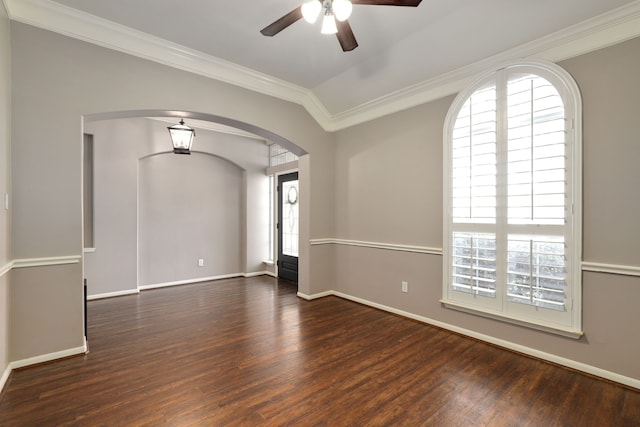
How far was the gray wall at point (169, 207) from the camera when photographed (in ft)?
14.9

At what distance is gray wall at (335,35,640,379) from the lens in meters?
2.28

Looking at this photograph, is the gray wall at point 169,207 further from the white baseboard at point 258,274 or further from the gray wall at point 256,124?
the gray wall at point 256,124

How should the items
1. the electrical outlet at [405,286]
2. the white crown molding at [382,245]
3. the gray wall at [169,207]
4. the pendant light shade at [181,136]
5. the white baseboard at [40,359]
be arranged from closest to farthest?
the white baseboard at [40,359], the white crown molding at [382,245], the electrical outlet at [405,286], the pendant light shade at [181,136], the gray wall at [169,207]

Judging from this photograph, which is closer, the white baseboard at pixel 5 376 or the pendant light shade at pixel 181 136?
the white baseboard at pixel 5 376

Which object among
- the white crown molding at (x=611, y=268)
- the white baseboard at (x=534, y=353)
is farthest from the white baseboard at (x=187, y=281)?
the white crown molding at (x=611, y=268)

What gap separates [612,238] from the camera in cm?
234

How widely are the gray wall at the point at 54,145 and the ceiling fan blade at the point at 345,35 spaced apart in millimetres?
2016

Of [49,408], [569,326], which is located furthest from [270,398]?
[569,326]

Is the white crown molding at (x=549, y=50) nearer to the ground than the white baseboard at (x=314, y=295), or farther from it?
farther from it

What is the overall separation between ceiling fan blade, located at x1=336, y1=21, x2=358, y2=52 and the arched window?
147cm

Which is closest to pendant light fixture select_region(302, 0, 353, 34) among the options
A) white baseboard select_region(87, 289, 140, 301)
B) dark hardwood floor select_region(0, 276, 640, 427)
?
dark hardwood floor select_region(0, 276, 640, 427)

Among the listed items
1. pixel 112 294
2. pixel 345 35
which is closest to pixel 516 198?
pixel 345 35

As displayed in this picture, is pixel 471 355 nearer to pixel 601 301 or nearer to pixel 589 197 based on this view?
pixel 601 301

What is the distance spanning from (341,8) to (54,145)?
8.97 ft
